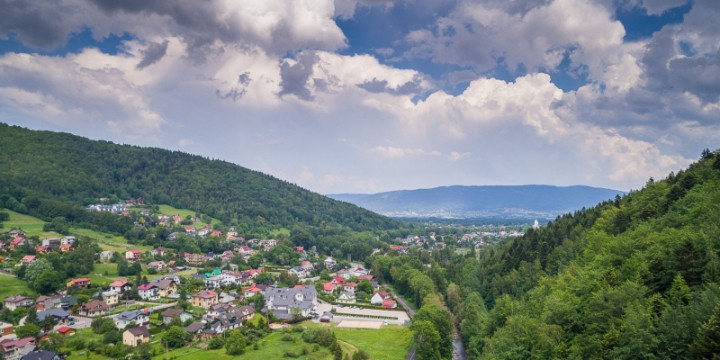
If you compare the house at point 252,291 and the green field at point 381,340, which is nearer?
the green field at point 381,340

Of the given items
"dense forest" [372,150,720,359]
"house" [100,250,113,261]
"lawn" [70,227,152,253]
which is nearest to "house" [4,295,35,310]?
"house" [100,250,113,261]

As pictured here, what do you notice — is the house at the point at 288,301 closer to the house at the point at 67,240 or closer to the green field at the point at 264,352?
the green field at the point at 264,352

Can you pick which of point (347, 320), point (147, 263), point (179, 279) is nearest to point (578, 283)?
point (347, 320)

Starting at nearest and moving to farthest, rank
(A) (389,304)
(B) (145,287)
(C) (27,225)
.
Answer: (B) (145,287) < (A) (389,304) < (C) (27,225)

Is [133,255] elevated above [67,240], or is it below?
below

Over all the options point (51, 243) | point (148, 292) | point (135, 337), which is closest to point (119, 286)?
point (148, 292)

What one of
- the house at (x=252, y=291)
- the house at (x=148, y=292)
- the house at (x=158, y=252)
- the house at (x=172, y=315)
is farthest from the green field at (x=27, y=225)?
the house at (x=172, y=315)

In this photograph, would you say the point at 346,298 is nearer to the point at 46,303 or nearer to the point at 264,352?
the point at 264,352
